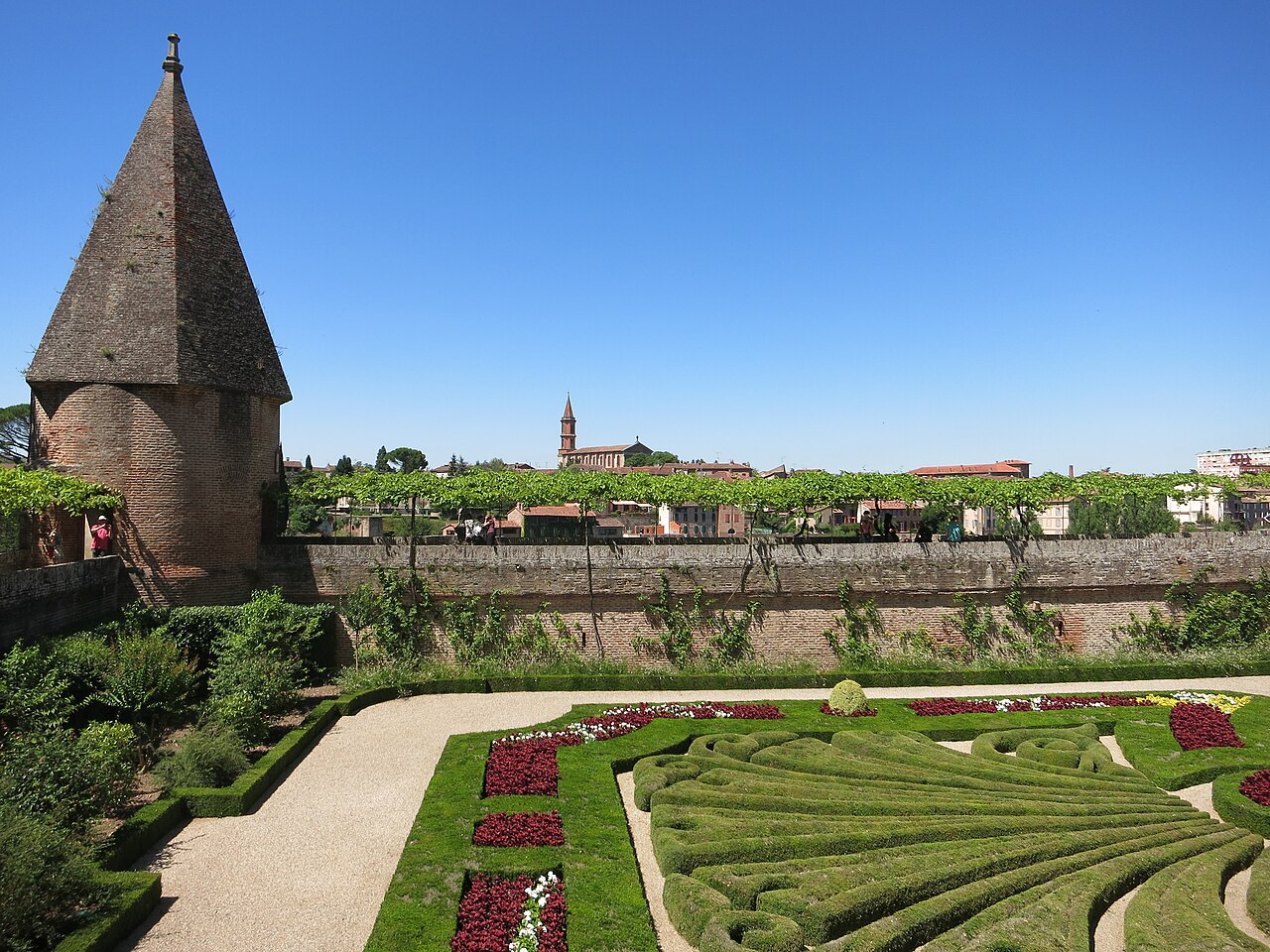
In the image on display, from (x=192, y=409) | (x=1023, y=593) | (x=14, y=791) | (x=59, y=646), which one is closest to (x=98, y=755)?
(x=14, y=791)

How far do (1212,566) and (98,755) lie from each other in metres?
25.2

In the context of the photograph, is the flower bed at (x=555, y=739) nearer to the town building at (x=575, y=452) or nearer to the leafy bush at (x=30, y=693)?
the leafy bush at (x=30, y=693)

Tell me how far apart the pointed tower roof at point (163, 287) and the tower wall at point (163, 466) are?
506mm

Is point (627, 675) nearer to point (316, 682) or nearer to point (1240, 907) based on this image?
point (316, 682)

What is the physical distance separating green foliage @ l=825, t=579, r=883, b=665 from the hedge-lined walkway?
7980 millimetres

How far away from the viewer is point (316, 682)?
64.6 ft

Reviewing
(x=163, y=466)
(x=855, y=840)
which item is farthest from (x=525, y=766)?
(x=163, y=466)

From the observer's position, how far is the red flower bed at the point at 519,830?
10961 millimetres

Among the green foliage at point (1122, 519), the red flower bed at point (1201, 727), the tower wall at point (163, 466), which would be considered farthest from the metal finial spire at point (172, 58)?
the green foliage at point (1122, 519)

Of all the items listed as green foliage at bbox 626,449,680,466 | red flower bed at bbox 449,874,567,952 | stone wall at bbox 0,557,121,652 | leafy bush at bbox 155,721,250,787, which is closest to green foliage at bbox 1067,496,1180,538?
red flower bed at bbox 449,874,567,952

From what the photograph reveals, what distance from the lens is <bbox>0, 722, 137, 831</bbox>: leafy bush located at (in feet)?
31.9

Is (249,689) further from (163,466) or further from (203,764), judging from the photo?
(163,466)

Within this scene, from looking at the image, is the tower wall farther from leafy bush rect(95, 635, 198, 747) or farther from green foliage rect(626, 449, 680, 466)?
green foliage rect(626, 449, 680, 466)

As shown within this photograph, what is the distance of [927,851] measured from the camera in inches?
405
